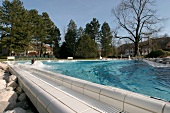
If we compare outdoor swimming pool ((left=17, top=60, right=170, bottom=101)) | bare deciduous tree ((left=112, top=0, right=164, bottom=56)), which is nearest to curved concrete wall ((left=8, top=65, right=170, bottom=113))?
outdoor swimming pool ((left=17, top=60, right=170, bottom=101))

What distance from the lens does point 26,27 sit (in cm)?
2416

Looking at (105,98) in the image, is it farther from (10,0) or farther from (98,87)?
(10,0)

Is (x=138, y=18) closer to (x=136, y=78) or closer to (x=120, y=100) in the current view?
(x=136, y=78)

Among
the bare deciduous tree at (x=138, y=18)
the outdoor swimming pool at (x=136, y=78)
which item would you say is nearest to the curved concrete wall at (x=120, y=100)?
the outdoor swimming pool at (x=136, y=78)

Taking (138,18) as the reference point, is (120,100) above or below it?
below

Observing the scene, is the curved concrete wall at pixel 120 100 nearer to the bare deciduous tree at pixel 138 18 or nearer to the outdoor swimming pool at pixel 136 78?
the outdoor swimming pool at pixel 136 78

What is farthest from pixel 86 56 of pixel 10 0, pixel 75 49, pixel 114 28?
pixel 10 0

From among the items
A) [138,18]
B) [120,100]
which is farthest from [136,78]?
[138,18]

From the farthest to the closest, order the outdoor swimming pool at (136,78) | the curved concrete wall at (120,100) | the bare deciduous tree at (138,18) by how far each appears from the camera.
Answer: the bare deciduous tree at (138,18) < the outdoor swimming pool at (136,78) < the curved concrete wall at (120,100)

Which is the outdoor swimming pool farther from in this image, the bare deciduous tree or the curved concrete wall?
the bare deciduous tree

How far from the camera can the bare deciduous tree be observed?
64.5 feet

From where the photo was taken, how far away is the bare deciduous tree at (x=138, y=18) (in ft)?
64.5

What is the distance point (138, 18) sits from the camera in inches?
795

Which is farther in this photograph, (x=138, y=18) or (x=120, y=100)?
(x=138, y=18)
